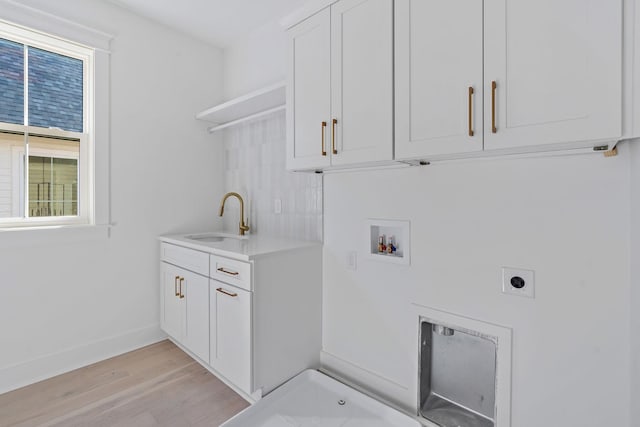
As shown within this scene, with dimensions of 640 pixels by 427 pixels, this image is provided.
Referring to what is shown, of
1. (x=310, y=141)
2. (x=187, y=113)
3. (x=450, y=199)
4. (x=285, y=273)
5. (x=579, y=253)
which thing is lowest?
(x=285, y=273)

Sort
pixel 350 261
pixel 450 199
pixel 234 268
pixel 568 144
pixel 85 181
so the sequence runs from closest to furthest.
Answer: pixel 568 144 → pixel 450 199 → pixel 234 268 → pixel 350 261 → pixel 85 181

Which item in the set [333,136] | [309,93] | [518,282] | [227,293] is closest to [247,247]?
[227,293]

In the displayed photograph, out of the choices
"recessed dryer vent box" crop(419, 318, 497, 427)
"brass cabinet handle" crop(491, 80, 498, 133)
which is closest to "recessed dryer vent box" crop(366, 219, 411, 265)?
"recessed dryer vent box" crop(419, 318, 497, 427)

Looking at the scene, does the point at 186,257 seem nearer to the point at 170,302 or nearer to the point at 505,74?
the point at 170,302

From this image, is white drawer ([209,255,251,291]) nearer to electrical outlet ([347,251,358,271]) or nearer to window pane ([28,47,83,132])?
electrical outlet ([347,251,358,271])

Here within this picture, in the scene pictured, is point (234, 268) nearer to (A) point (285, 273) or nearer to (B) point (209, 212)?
(A) point (285, 273)

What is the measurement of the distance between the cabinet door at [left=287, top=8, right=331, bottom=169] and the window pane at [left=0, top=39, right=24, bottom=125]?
180 cm

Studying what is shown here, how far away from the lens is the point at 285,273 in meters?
1.94

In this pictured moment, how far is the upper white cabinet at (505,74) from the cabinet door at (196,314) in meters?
1.55

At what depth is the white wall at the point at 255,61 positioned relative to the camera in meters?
2.58

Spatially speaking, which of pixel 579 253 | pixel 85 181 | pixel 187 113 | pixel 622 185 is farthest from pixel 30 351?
pixel 622 185

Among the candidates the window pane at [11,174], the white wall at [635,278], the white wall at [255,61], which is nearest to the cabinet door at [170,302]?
the window pane at [11,174]

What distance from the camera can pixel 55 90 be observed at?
7.30 feet

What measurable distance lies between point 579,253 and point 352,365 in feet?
4.63
